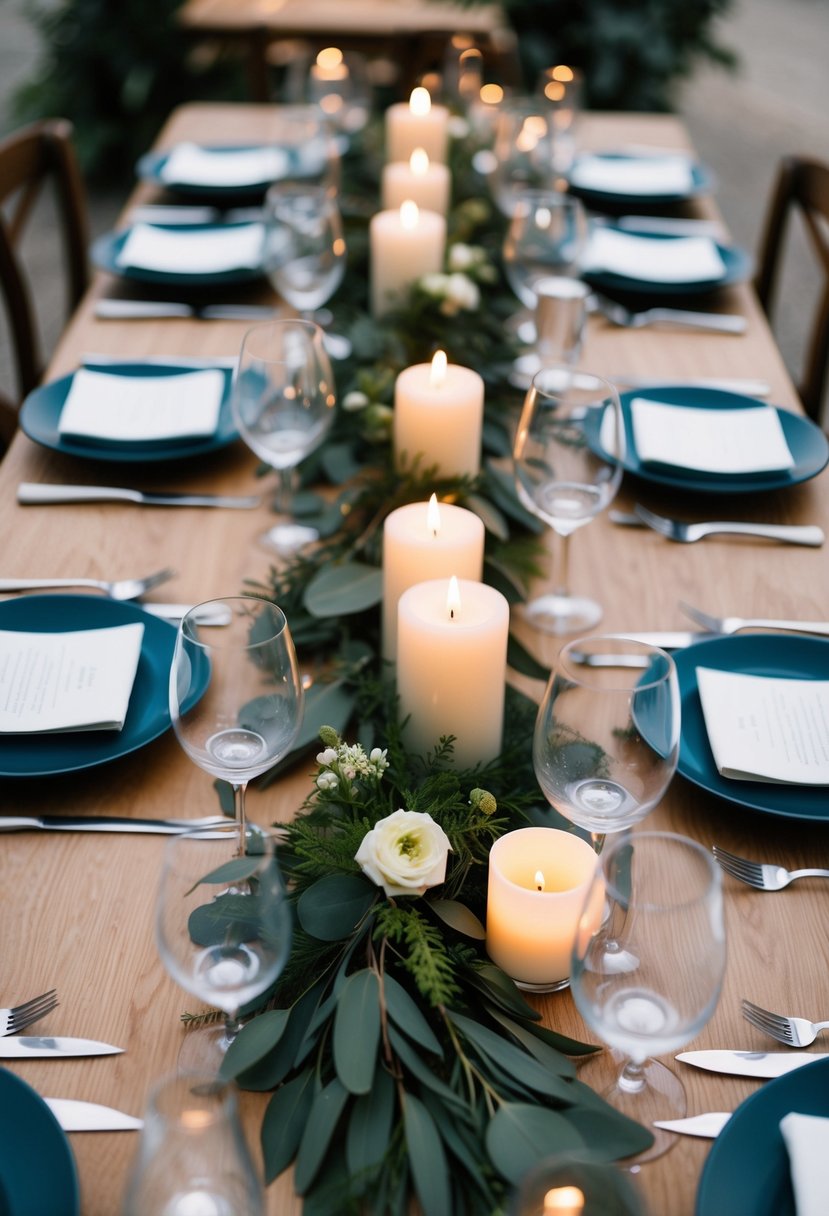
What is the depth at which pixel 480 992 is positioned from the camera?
83 cm

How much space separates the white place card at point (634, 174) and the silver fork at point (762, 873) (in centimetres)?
162

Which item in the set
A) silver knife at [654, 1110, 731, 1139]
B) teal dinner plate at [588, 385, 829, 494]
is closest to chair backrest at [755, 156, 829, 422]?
teal dinner plate at [588, 385, 829, 494]

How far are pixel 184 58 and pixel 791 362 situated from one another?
8.87 ft

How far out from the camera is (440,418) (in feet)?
4.32

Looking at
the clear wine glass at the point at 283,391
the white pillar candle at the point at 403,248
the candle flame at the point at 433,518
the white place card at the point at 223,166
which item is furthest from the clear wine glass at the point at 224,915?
the white place card at the point at 223,166

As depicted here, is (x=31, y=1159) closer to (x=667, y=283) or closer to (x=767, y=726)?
(x=767, y=726)

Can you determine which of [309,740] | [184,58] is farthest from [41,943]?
[184,58]

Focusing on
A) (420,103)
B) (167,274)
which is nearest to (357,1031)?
(167,274)

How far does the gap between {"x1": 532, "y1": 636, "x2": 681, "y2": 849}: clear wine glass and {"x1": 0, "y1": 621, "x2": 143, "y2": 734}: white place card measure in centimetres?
39

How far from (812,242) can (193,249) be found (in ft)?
→ 3.81

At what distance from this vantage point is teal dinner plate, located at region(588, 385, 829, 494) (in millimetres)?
1455

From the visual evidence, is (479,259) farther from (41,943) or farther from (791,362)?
(791,362)

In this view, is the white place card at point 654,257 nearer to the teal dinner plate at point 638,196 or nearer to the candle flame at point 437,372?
the teal dinner plate at point 638,196

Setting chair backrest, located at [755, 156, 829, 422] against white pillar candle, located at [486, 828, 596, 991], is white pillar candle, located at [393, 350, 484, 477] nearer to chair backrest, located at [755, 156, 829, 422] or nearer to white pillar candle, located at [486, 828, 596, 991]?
white pillar candle, located at [486, 828, 596, 991]
